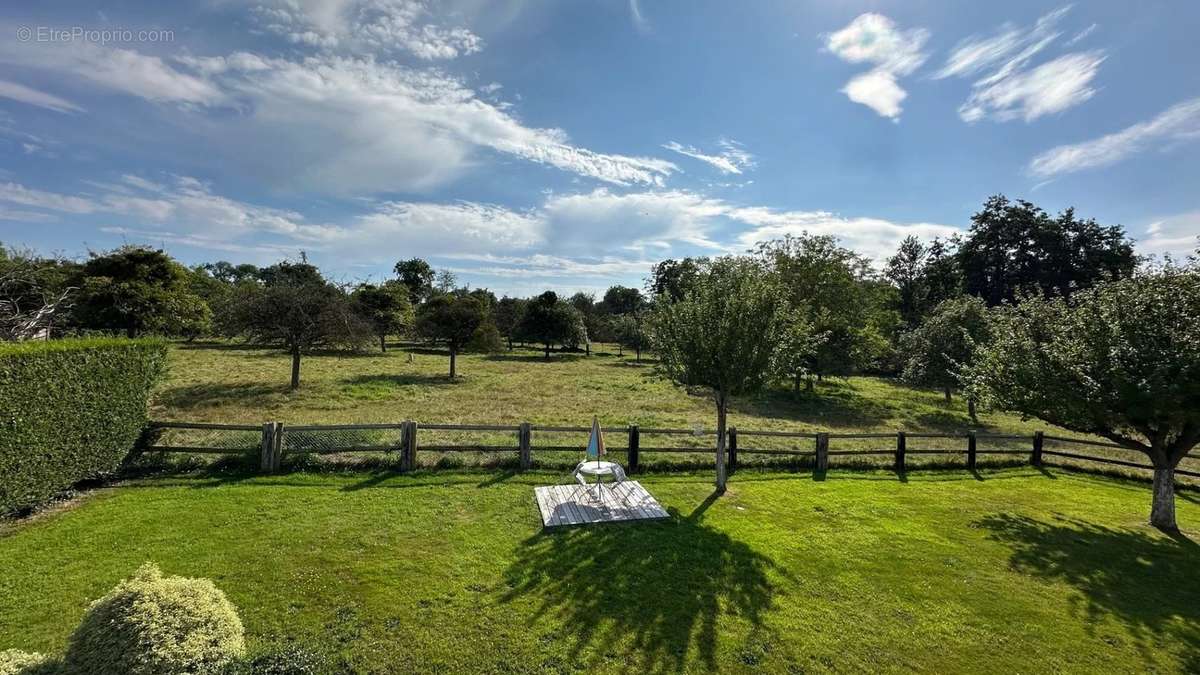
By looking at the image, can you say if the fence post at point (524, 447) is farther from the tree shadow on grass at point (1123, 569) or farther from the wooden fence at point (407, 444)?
the tree shadow on grass at point (1123, 569)

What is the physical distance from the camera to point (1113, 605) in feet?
20.5

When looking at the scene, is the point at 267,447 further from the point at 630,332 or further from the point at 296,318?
the point at 630,332

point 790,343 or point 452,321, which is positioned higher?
point 452,321

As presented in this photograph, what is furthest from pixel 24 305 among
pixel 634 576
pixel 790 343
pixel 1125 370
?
pixel 1125 370

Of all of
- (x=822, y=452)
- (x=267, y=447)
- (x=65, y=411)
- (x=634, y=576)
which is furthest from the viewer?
(x=822, y=452)

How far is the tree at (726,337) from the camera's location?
9.72 meters

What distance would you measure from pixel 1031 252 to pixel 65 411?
76.7 metres

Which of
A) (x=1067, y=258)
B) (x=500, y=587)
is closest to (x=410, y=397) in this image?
(x=500, y=587)

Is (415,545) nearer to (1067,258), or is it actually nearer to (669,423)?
(669,423)

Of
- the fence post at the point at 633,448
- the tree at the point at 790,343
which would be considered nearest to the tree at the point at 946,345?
the tree at the point at 790,343

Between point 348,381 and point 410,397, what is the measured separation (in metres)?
5.15

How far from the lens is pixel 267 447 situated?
989cm

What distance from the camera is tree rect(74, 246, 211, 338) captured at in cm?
1784

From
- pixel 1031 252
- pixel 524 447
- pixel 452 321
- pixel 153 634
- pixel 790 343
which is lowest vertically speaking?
pixel 524 447
